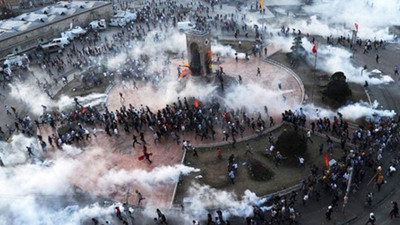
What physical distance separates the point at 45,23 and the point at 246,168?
39.4 m

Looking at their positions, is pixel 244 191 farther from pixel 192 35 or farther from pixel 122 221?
pixel 192 35

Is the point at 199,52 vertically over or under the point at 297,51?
over

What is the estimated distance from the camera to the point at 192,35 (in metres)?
34.6

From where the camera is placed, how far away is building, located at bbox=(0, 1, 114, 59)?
48903 millimetres

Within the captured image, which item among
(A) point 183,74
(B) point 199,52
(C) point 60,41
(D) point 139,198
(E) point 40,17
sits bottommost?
(D) point 139,198

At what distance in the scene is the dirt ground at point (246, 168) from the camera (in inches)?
949

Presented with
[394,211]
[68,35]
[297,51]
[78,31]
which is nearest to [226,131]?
[394,211]

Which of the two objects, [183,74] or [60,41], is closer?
[183,74]

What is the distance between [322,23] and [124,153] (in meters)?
34.4

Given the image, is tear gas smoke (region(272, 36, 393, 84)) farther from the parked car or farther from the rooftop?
the rooftop

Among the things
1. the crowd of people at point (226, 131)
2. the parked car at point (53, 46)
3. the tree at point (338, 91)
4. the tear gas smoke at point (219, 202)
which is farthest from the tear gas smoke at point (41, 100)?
the tree at point (338, 91)

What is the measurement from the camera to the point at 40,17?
174 feet

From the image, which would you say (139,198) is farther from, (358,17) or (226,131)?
(358,17)

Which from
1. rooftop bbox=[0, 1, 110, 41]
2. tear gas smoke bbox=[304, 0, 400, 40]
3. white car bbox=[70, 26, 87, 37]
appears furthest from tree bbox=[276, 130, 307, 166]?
rooftop bbox=[0, 1, 110, 41]
